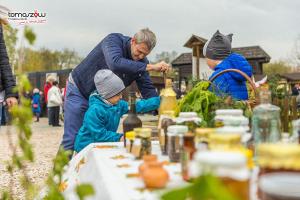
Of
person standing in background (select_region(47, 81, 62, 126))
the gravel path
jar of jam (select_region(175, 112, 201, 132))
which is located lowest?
the gravel path

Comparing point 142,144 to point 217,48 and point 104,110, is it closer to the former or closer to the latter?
point 104,110

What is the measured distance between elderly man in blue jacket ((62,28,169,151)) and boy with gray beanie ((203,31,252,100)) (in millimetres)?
604

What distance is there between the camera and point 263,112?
54.2 inches

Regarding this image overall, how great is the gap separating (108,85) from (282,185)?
220cm

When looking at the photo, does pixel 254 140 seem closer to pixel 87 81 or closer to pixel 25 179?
pixel 25 179

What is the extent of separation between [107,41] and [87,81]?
38 centimetres

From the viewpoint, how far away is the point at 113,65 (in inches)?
117

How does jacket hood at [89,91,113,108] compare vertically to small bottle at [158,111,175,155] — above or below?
above

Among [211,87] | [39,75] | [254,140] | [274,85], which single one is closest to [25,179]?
[254,140]

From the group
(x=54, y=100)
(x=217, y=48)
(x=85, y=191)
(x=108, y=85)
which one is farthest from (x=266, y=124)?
(x=54, y=100)

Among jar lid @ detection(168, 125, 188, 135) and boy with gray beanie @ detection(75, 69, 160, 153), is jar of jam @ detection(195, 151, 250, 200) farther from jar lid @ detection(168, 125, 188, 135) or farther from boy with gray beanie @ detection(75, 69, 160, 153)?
boy with gray beanie @ detection(75, 69, 160, 153)

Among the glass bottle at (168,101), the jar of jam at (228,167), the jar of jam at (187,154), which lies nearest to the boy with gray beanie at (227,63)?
the glass bottle at (168,101)

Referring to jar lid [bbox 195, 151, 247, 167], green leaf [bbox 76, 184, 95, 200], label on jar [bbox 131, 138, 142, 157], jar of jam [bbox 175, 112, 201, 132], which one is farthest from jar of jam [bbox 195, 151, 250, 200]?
label on jar [bbox 131, 138, 142, 157]

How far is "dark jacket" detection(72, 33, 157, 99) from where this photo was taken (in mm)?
2936
